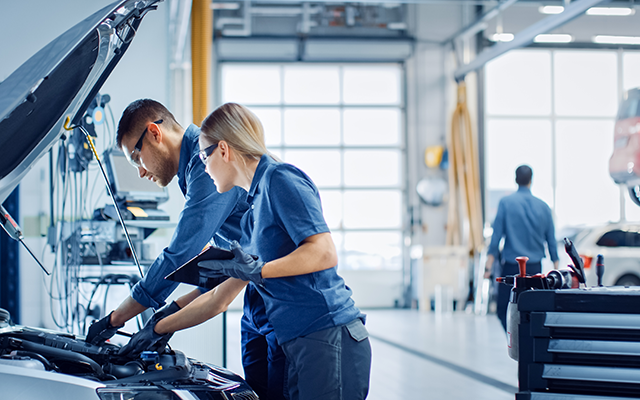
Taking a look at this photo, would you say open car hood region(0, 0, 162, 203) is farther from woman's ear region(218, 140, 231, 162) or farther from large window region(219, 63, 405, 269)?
large window region(219, 63, 405, 269)

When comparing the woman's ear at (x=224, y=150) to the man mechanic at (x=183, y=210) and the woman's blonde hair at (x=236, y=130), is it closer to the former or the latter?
the woman's blonde hair at (x=236, y=130)

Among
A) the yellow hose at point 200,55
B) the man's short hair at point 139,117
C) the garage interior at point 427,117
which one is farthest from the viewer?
the garage interior at point 427,117

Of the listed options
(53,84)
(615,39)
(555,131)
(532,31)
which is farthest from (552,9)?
(53,84)

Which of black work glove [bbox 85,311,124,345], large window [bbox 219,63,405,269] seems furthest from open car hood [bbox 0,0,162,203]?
large window [bbox 219,63,405,269]

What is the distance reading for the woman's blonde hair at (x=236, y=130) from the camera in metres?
1.41

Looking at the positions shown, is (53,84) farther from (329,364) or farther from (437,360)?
(437,360)

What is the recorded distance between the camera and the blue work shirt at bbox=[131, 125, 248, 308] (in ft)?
5.20

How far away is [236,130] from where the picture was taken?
1405 millimetres

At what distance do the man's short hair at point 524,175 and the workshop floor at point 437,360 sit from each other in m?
1.42

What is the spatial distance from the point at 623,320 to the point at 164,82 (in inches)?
114

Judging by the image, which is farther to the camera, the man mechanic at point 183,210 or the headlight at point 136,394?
the man mechanic at point 183,210

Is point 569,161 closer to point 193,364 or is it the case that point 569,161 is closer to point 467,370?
point 467,370

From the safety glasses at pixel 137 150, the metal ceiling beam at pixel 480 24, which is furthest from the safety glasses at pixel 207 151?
the metal ceiling beam at pixel 480 24

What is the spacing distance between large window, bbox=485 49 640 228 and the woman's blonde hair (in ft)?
28.2
